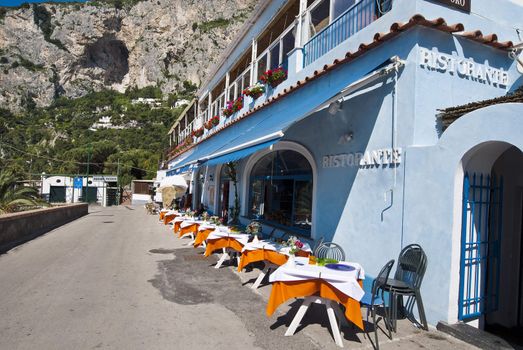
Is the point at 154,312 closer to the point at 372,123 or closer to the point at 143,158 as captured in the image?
the point at 372,123

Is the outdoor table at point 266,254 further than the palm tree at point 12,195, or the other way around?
the palm tree at point 12,195

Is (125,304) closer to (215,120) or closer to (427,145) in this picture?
(427,145)

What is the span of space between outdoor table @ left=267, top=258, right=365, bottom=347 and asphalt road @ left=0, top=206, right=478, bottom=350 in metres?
0.29

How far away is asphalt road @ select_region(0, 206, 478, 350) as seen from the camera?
4.25 m

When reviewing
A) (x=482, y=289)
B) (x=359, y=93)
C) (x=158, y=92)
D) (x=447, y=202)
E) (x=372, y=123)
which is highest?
(x=158, y=92)

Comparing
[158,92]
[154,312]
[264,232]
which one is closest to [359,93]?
[154,312]

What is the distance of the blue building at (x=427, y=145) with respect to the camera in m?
4.77

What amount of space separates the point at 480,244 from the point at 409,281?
1.13 meters

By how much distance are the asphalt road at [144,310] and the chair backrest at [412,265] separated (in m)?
0.65

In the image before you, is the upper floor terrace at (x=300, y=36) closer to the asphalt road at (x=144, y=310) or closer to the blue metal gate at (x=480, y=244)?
the blue metal gate at (x=480, y=244)

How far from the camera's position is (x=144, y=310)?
5281mm

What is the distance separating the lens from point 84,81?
11081 centimetres

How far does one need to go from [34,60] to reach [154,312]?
417 ft

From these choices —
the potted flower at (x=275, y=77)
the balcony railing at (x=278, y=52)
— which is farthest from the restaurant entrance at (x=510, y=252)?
the balcony railing at (x=278, y=52)
